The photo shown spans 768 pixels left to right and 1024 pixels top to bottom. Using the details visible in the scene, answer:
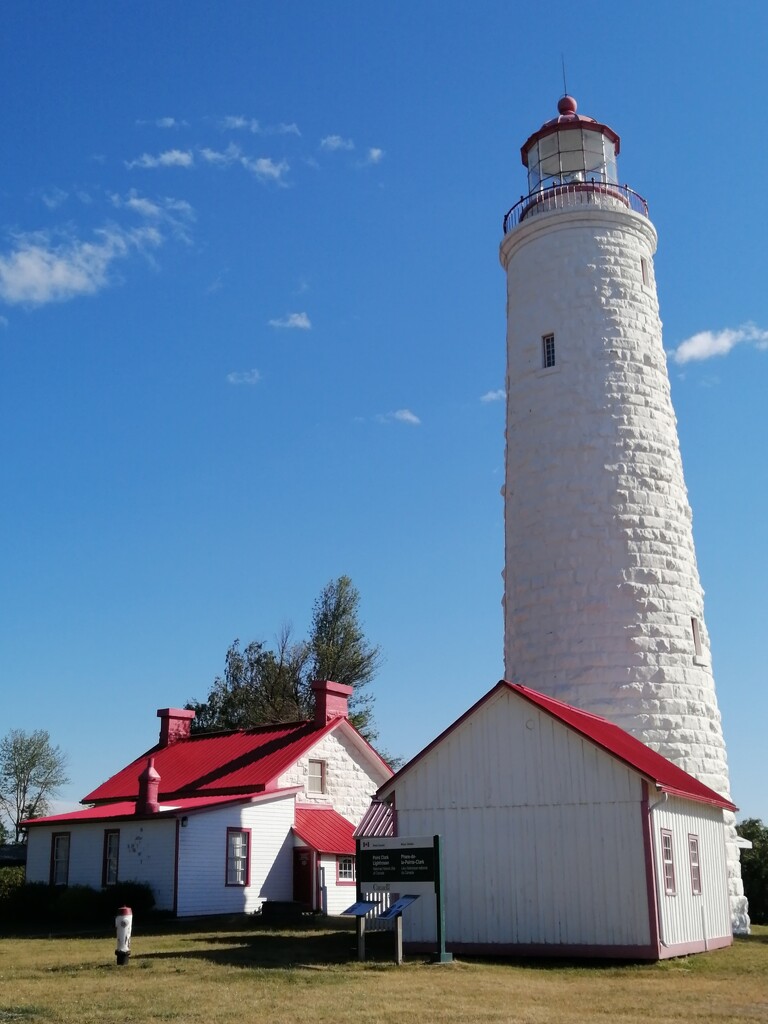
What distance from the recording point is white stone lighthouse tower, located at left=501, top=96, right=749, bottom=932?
21109mm

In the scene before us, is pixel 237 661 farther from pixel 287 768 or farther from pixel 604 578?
pixel 604 578

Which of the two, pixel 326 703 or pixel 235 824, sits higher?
pixel 326 703

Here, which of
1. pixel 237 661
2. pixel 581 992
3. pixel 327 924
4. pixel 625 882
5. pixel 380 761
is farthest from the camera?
pixel 237 661

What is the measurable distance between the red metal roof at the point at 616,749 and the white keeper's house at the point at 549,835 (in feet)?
0.12

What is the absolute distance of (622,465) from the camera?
22.1 meters

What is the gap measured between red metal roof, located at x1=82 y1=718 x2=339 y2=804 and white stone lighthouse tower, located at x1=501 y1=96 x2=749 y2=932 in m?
7.60

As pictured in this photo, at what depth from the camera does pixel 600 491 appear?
72.0 feet

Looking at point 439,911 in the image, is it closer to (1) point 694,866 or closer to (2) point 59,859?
(1) point 694,866

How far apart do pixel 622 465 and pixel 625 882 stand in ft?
30.9

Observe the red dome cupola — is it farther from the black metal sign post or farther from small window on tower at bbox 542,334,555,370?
the black metal sign post

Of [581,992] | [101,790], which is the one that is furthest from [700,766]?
[101,790]

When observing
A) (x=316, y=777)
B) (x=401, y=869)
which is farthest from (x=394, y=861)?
(x=316, y=777)

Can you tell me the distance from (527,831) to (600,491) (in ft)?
26.9

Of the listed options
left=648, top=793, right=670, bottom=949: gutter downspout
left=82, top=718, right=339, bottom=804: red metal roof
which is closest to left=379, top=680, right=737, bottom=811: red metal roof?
left=648, top=793, right=670, bottom=949: gutter downspout
